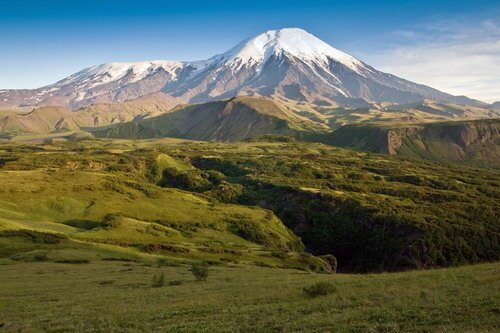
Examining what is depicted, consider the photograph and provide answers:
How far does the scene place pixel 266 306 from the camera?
31.6 m

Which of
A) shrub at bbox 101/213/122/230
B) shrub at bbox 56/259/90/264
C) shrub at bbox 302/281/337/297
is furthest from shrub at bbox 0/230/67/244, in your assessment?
shrub at bbox 302/281/337/297

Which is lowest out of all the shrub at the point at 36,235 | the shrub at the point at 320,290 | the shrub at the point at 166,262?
the shrub at the point at 166,262

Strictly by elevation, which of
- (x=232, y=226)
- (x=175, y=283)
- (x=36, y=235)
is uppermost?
(x=175, y=283)

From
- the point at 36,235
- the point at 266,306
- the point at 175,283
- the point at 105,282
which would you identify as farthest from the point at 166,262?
the point at 266,306

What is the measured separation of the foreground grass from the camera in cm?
2473

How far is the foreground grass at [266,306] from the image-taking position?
2473 centimetres

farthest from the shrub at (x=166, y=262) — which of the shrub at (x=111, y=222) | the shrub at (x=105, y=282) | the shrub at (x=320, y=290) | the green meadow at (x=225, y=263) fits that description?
the shrub at (x=320, y=290)

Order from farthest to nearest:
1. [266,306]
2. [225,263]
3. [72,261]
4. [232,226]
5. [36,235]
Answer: [232,226] → [36,235] → [225,263] → [72,261] → [266,306]

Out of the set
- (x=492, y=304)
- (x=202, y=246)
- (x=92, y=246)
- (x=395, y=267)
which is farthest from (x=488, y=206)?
(x=492, y=304)

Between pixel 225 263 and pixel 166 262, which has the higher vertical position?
pixel 166 262

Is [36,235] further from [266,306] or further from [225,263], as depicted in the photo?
[266,306]

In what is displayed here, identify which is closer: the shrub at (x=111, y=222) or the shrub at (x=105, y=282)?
the shrub at (x=105, y=282)

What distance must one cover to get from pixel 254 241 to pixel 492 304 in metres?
120

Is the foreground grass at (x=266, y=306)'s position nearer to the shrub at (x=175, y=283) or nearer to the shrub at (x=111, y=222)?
the shrub at (x=175, y=283)
